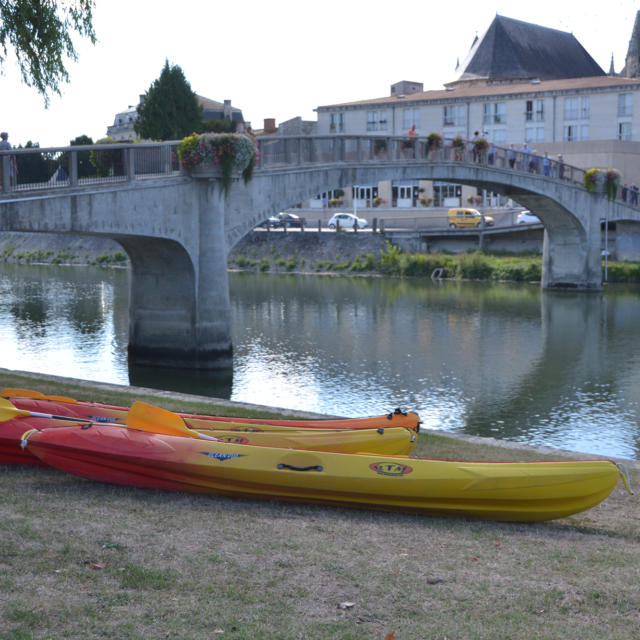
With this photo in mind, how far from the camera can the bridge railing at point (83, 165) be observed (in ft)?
54.3

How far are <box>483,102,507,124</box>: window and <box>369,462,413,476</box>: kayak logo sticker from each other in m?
59.8

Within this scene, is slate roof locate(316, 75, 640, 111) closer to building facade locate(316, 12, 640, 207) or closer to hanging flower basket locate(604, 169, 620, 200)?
building facade locate(316, 12, 640, 207)

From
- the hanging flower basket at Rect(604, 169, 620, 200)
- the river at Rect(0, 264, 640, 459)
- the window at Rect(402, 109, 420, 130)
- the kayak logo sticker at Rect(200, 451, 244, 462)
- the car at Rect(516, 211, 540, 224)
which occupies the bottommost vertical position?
the river at Rect(0, 264, 640, 459)

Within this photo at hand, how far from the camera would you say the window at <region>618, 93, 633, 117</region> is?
60.6 m

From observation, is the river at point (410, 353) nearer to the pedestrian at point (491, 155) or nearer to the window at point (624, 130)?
the pedestrian at point (491, 155)

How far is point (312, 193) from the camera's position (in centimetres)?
2627

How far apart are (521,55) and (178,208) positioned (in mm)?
57011

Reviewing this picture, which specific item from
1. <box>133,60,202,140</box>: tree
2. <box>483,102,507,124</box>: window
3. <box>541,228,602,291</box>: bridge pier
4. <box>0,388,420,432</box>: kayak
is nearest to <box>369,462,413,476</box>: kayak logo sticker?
<box>0,388,420,432</box>: kayak

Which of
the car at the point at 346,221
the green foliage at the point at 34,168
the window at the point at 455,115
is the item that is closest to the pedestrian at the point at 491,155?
the green foliage at the point at 34,168

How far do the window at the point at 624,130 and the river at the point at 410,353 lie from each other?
21.2m

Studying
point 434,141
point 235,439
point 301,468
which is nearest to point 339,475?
point 301,468

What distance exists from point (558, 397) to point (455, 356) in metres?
5.33

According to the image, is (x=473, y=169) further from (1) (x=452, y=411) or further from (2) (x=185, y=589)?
(2) (x=185, y=589)

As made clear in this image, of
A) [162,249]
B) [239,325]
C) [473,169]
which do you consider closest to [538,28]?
[473,169]
